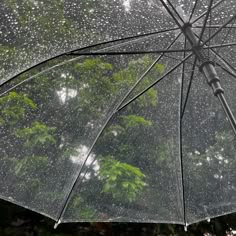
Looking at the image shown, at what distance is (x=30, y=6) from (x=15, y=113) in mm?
578

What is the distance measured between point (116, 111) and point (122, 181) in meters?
0.45

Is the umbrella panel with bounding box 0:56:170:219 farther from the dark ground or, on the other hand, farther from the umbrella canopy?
the dark ground

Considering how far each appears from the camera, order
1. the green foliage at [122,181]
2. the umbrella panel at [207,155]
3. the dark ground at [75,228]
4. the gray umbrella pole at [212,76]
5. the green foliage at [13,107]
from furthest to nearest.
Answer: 1. the dark ground at [75,228]
2. the umbrella panel at [207,155]
3. the green foliage at [122,181]
4. the green foliage at [13,107]
5. the gray umbrella pole at [212,76]

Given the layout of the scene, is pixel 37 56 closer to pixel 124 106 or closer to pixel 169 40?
pixel 124 106

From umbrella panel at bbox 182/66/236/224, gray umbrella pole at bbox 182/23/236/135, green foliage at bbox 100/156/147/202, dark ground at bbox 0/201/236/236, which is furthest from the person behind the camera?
dark ground at bbox 0/201/236/236

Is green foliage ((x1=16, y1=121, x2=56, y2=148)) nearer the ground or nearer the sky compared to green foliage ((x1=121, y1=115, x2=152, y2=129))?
nearer the ground

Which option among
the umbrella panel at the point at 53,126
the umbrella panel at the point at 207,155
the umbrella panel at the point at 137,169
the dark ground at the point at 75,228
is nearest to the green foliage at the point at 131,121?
the umbrella panel at the point at 137,169

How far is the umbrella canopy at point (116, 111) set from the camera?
4.76 ft

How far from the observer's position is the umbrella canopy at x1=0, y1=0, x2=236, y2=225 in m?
1.45

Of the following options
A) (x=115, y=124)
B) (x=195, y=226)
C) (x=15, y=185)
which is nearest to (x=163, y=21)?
(x=115, y=124)

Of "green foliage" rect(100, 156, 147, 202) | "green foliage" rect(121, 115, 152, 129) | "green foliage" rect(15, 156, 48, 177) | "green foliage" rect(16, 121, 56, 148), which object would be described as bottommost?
"green foliage" rect(100, 156, 147, 202)

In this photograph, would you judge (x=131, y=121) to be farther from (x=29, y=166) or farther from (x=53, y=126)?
(x=29, y=166)

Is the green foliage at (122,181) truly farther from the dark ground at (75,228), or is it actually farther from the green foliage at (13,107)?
the dark ground at (75,228)

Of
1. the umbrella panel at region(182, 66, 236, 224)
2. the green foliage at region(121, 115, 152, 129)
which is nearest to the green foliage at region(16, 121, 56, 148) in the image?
the green foliage at region(121, 115, 152, 129)
